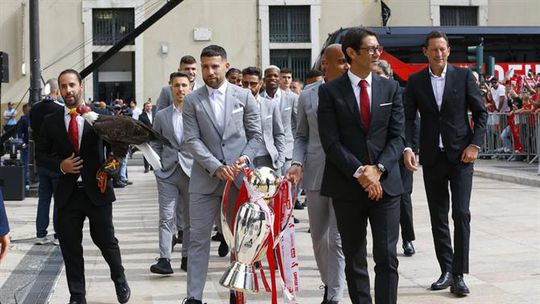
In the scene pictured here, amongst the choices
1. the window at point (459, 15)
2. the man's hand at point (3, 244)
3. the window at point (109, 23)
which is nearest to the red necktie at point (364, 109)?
the man's hand at point (3, 244)

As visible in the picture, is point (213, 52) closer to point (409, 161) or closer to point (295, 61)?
point (409, 161)

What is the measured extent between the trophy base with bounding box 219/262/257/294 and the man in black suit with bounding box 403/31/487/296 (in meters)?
2.07

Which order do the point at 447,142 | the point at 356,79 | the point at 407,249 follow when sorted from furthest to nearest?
the point at 407,249, the point at 447,142, the point at 356,79

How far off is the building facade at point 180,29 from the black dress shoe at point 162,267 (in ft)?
87.5

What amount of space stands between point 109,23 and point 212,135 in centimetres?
2976

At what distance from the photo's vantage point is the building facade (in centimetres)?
3450

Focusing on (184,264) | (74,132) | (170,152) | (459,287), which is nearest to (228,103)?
(74,132)

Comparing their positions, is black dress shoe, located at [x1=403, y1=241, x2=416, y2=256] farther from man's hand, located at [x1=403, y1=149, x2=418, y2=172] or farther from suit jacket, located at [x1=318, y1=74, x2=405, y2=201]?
suit jacket, located at [x1=318, y1=74, x2=405, y2=201]

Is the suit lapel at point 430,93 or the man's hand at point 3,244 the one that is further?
the suit lapel at point 430,93

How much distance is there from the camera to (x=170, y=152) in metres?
8.55

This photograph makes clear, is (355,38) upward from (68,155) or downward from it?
upward

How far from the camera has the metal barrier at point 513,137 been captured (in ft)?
63.3

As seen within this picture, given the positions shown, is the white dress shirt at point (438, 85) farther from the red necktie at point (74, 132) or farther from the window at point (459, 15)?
the window at point (459, 15)

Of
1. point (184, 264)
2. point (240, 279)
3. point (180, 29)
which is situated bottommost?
point (184, 264)
